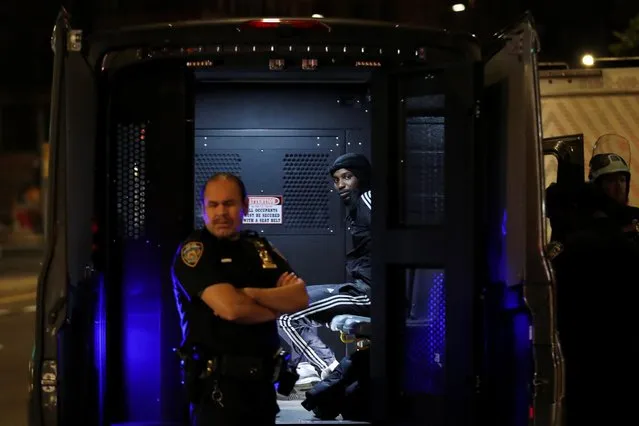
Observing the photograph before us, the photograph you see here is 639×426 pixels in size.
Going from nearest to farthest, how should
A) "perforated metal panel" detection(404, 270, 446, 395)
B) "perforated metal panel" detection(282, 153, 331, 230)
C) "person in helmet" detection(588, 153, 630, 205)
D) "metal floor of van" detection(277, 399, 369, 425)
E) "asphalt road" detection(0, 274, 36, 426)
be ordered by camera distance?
1. "perforated metal panel" detection(404, 270, 446, 395)
2. "metal floor of van" detection(277, 399, 369, 425)
3. "person in helmet" detection(588, 153, 630, 205)
4. "perforated metal panel" detection(282, 153, 331, 230)
5. "asphalt road" detection(0, 274, 36, 426)

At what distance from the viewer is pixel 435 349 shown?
445cm

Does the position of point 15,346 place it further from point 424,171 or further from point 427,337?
point 424,171

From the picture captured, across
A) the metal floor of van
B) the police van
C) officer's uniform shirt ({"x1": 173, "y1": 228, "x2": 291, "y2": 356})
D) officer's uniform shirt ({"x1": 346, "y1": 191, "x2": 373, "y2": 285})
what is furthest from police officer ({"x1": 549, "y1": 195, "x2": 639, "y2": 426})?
officer's uniform shirt ({"x1": 173, "y1": 228, "x2": 291, "y2": 356})

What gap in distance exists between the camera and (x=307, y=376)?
248 inches

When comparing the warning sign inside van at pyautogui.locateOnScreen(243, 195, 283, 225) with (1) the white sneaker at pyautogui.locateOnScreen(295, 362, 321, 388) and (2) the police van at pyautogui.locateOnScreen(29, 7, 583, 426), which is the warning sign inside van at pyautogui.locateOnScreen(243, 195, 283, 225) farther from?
(2) the police van at pyautogui.locateOnScreen(29, 7, 583, 426)

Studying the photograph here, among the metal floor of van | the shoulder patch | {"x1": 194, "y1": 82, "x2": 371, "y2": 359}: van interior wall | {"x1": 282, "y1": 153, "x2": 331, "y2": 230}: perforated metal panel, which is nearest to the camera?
the metal floor of van

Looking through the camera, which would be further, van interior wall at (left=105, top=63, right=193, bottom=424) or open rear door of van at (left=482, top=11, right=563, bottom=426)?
van interior wall at (left=105, top=63, right=193, bottom=424)

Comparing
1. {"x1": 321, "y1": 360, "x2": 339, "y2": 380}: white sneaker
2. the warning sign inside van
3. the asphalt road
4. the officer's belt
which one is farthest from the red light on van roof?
the asphalt road

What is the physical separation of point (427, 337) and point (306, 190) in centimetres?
267

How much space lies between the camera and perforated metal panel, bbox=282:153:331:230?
6.91m

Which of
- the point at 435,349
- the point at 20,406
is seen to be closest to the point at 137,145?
the point at 435,349

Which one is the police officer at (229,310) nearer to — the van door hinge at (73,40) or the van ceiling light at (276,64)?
the van ceiling light at (276,64)

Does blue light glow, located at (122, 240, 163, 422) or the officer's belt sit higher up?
blue light glow, located at (122, 240, 163, 422)

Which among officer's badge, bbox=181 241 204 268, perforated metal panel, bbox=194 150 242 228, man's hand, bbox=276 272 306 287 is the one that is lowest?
man's hand, bbox=276 272 306 287
